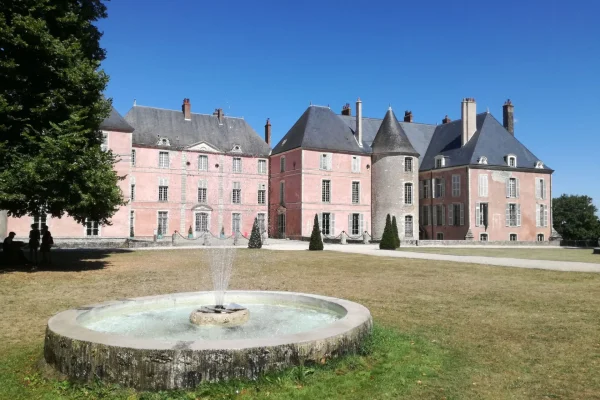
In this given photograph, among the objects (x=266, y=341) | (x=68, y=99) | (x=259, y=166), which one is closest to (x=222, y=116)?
(x=259, y=166)

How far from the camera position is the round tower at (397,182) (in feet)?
118

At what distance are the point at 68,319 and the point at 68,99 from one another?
10.4 meters

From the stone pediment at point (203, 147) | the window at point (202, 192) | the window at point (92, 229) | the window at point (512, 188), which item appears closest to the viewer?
the window at point (92, 229)

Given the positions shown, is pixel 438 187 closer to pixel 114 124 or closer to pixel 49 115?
pixel 114 124

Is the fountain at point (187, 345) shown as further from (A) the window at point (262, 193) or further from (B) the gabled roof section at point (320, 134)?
(A) the window at point (262, 193)

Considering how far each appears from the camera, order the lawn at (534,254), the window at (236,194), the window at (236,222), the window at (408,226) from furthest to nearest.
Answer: the window at (236,194) < the window at (236,222) < the window at (408,226) < the lawn at (534,254)

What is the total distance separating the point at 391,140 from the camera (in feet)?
120

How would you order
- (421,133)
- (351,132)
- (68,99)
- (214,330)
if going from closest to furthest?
(214,330) → (68,99) → (351,132) → (421,133)

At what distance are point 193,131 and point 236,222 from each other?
784 centimetres

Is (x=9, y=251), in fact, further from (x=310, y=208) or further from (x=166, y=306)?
(x=310, y=208)

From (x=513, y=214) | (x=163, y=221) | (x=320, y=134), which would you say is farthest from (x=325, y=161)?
(x=513, y=214)

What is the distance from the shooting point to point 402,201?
36.1 meters

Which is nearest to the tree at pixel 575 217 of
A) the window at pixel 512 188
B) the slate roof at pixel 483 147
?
the slate roof at pixel 483 147

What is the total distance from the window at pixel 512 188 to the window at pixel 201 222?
22805 millimetres
